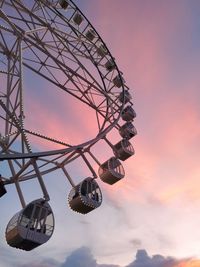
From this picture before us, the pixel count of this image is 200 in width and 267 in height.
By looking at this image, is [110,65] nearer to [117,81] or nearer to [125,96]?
[117,81]

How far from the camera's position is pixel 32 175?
64.1 feet

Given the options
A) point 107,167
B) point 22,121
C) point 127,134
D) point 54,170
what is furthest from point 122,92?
point 22,121

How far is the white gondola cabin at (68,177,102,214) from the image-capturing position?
19203 millimetres

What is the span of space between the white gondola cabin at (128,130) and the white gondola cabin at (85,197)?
368 inches

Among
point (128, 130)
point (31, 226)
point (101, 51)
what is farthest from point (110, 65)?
point (31, 226)

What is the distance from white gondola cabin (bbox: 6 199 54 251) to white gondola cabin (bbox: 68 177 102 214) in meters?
3.21

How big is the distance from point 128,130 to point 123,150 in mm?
2846

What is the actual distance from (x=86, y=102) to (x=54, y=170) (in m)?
5.76

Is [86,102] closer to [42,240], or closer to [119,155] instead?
Answer: [119,155]

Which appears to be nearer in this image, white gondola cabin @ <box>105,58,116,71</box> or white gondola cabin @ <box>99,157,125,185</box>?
white gondola cabin @ <box>99,157,125,185</box>

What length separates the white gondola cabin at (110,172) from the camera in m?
23.8

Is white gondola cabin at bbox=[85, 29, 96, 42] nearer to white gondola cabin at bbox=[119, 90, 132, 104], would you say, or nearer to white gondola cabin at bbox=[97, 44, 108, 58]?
white gondola cabin at bbox=[97, 44, 108, 58]

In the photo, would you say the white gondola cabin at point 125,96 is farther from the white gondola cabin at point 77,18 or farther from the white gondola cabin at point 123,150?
the white gondola cabin at point 77,18

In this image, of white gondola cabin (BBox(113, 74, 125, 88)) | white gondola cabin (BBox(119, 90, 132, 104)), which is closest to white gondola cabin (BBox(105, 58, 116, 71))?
white gondola cabin (BBox(113, 74, 125, 88))
